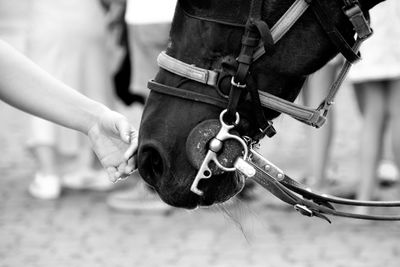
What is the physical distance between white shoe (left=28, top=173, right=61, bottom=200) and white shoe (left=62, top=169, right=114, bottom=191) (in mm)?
259

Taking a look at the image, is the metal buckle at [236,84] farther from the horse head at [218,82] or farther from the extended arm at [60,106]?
the extended arm at [60,106]

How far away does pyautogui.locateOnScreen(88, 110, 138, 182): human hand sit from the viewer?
2.75 metres

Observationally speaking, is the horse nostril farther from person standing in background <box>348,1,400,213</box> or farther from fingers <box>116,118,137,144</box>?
person standing in background <box>348,1,400,213</box>

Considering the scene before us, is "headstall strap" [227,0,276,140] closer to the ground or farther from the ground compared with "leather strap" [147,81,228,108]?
farther from the ground

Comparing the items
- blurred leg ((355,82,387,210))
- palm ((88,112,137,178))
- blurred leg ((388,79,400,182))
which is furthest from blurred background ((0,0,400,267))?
palm ((88,112,137,178))

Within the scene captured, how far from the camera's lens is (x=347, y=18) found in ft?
7.93

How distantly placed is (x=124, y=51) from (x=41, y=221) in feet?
5.34

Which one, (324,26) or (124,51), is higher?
(324,26)

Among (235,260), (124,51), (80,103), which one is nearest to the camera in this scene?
(80,103)

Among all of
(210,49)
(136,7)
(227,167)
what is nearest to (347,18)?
(210,49)

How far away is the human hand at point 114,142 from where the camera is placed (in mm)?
2748

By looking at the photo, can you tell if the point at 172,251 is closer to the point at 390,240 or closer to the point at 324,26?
the point at 390,240

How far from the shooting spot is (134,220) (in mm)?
6297

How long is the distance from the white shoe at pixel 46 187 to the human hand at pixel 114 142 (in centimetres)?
422
